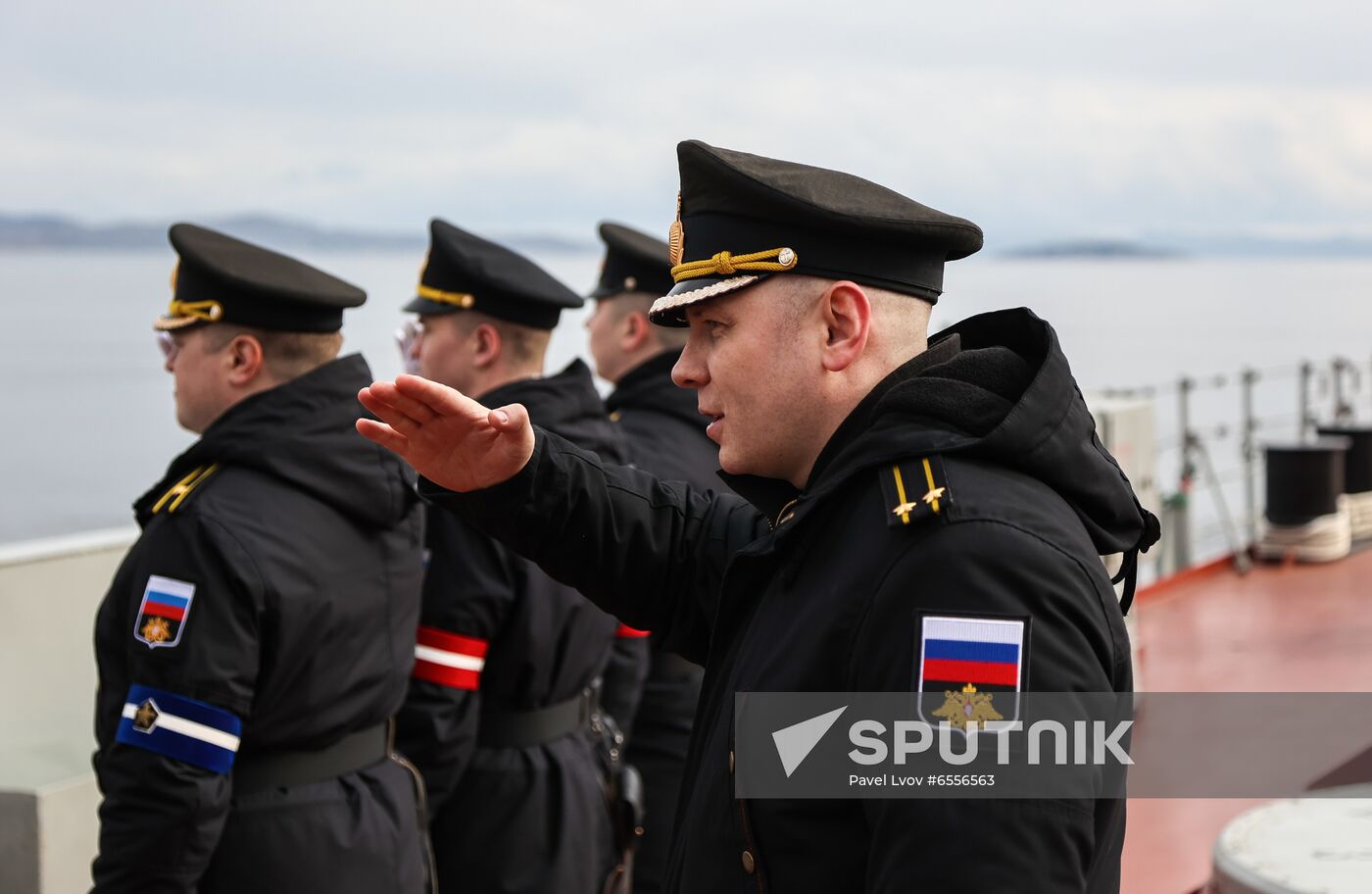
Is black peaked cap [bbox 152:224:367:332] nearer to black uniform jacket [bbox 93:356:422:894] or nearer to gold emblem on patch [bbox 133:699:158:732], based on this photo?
black uniform jacket [bbox 93:356:422:894]

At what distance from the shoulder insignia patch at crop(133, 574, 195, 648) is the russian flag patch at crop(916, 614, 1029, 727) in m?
1.53

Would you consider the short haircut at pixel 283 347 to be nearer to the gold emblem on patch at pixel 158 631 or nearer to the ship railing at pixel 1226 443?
the gold emblem on patch at pixel 158 631

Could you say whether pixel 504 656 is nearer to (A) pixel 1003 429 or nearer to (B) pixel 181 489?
(B) pixel 181 489

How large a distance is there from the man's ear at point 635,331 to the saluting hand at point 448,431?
2570mm

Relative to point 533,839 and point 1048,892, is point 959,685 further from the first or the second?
point 533,839

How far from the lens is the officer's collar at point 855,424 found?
1626 millimetres

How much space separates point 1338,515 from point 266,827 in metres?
8.33

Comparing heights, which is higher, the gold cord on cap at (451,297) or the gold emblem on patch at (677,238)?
the gold emblem on patch at (677,238)

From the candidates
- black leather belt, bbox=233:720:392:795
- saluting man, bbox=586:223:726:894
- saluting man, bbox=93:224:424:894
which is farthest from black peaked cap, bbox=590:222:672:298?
black leather belt, bbox=233:720:392:795

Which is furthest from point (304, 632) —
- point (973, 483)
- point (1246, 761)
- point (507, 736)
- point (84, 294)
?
point (84, 294)

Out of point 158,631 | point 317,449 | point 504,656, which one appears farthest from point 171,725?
point 504,656

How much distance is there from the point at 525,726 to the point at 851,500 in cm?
208

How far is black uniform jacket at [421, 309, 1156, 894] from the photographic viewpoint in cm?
134

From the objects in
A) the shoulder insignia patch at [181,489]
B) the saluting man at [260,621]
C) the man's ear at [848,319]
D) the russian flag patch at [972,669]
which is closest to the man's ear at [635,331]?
the saluting man at [260,621]
